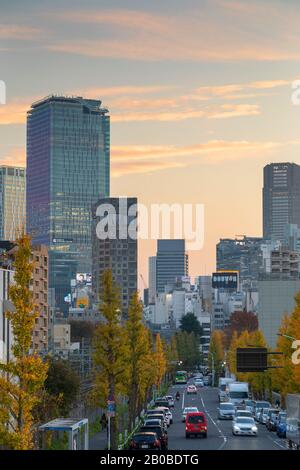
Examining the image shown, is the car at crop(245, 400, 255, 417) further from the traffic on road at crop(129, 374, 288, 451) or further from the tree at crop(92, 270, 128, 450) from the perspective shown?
the tree at crop(92, 270, 128, 450)

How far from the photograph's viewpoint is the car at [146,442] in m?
56.8

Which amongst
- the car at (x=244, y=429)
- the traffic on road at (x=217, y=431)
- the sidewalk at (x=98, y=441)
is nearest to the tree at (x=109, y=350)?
the sidewalk at (x=98, y=441)

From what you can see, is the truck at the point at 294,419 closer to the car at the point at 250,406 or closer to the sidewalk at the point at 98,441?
the sidewalk at the point at 98,441

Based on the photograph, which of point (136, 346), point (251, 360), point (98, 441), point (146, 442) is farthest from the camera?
point (136, 346)

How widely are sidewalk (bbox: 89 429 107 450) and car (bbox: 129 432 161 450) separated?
19.6 ft

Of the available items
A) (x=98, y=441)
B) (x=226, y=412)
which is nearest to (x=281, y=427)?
(x=98, y=441)

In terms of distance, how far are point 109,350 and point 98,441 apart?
5.83 meters

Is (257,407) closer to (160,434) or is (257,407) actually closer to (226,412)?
(226,412)

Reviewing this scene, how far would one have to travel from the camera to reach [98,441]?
7131cm

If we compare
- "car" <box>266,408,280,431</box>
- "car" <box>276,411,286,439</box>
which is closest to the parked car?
"car" <box>266,408,280,431</box>

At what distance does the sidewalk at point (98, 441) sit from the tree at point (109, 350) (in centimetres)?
237
